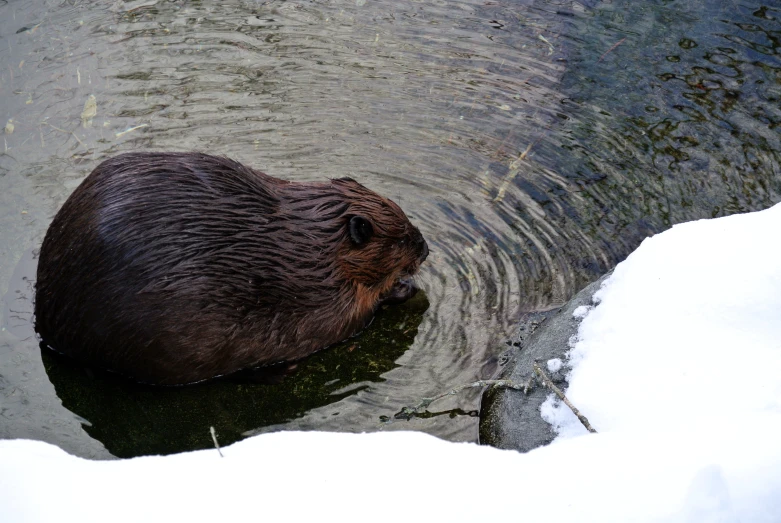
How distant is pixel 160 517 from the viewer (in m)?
2.00

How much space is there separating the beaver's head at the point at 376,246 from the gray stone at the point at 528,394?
813 millimetres

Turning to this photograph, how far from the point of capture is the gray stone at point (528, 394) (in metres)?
3.19

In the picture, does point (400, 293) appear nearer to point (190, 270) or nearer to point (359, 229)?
point (359, 229)

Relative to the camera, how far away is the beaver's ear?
4172 millimetres

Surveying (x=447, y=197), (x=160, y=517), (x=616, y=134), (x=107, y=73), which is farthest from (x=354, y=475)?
(x=107, y=73)

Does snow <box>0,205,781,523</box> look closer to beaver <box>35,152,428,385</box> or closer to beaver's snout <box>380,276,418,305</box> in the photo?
beaver <box>35,152,428,385</box>

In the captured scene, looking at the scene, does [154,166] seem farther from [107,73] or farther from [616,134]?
[616,134]

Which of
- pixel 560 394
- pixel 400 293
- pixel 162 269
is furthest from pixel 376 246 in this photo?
pixel 560 394

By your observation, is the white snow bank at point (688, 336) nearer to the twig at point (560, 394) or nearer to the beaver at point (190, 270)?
the twig at point (560, 394)

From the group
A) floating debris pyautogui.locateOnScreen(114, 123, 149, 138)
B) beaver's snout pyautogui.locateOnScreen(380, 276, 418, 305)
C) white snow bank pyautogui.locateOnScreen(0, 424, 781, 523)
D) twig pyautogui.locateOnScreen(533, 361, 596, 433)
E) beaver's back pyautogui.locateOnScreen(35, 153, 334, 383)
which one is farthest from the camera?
floating debris pyautogui.locateOnScreen(114, 123, 149, 138)

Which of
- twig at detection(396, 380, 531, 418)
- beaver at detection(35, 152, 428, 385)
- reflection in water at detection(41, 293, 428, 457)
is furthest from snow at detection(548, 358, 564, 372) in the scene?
beaver at detection(35, 152, 428, 385)

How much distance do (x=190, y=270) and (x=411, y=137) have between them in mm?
2180

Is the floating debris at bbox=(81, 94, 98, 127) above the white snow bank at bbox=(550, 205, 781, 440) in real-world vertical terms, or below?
below

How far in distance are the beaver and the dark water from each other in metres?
0.18
